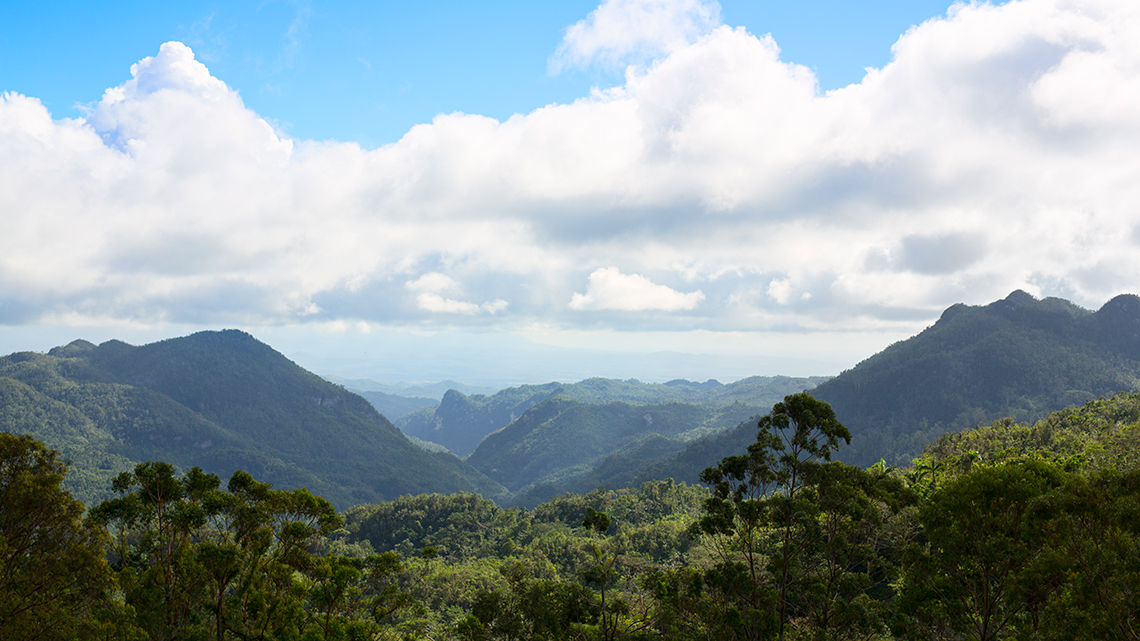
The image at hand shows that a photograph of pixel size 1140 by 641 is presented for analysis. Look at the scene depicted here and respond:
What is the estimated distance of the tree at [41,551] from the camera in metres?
17.3

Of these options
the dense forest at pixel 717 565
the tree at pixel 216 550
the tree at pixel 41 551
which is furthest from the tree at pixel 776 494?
the tree at pixel 41 551

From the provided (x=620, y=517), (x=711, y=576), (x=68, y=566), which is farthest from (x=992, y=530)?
(x=620, y=517)

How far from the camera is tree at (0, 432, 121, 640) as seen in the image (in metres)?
17.3

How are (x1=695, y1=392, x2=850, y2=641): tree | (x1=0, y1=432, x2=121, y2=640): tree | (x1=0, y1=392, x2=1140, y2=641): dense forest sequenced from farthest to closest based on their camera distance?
1. (x1=695, y1=392, x2=850, y2=641): tree
2. (x1=0, y1=432, x2=121, y2=640): tree
3. (x1=0, y1=392, x2=1140, y2=641): dense forest

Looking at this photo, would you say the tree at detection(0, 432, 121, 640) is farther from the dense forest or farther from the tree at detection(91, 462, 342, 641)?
the tree at detection(91, 462, 342, 641)

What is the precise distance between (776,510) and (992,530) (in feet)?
22.3

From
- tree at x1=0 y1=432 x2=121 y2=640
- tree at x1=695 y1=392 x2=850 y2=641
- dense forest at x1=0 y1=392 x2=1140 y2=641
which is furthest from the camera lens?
tree at x1=695 y1=392 x2=850 y2=641

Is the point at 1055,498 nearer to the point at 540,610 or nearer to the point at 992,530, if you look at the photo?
the point at 992,530

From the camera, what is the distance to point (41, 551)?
1891 cm

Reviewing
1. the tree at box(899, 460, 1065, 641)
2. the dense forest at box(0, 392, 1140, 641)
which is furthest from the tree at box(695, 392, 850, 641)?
the tree at box(899, 460, 1065, 641)

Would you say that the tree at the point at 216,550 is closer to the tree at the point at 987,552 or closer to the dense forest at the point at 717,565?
the dense forest at the point at 717,565

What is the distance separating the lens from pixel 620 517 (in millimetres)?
119875

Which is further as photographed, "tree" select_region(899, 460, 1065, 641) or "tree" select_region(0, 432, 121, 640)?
"tree" select_region(899, 460, 1065, 641)

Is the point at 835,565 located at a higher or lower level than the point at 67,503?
lower
